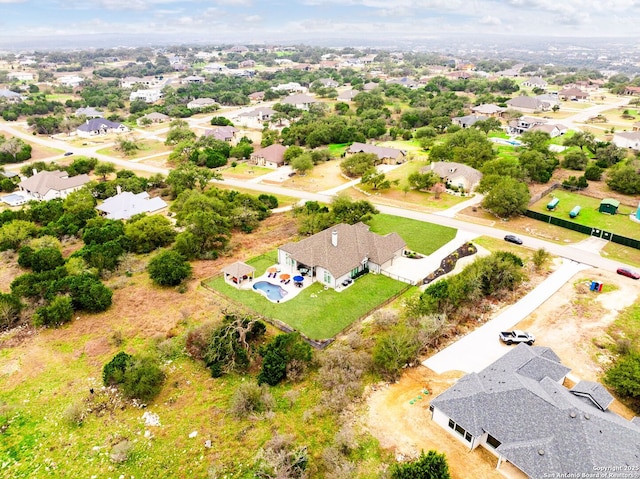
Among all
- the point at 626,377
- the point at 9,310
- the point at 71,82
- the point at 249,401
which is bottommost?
the point at 249,401

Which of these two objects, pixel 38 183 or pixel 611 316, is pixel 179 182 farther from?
pixel 611 316

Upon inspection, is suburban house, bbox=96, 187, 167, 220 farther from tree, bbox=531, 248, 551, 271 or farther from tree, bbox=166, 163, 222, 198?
tree, bbox=531, 248, 551, 271

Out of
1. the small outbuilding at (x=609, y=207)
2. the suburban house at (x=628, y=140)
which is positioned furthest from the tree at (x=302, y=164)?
the suburban house at (x=628, y=140)

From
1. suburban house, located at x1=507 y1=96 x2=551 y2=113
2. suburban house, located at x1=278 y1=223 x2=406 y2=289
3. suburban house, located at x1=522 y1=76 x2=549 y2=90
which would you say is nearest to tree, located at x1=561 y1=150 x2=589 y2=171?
suburban house, located at x1=278 y1=223 x2=406 y2=289

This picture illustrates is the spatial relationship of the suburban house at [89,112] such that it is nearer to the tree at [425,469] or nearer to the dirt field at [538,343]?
the dirt field at [538,343]

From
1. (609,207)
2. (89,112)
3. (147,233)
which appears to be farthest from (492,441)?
(89,112)

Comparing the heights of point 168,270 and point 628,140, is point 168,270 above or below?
below

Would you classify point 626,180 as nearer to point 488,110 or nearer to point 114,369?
point 488,110
